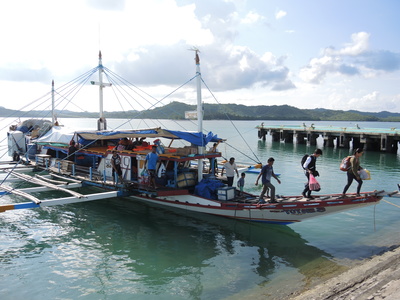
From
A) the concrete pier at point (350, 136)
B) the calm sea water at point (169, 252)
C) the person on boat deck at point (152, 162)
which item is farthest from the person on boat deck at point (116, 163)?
the concrete pier at point (350, 136)

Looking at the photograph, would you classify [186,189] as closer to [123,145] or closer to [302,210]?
[123,145]

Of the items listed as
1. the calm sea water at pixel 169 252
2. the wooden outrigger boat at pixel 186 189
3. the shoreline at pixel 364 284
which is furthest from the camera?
the wooden outrigger boat at pixel 186 189

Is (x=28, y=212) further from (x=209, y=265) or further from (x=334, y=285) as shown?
(x=334, y=285)

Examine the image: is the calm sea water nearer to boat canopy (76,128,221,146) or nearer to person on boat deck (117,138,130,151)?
person on boat deck (117,138,130,151)

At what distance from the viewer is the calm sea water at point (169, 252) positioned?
29.8 feet

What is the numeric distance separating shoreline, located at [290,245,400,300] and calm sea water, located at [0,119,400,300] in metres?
0.70

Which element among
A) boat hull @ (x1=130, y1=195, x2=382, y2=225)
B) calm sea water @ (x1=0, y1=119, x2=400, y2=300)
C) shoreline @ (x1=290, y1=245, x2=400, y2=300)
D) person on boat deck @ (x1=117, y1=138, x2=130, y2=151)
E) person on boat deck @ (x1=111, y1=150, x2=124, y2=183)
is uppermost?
person on boat deck @ (x1=117, y1=138, x2=130, y2=151)

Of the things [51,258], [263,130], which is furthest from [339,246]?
[263,130]

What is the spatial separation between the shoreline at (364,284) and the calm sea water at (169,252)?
0.70 m

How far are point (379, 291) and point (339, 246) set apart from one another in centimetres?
460

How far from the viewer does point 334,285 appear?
27.5 ft

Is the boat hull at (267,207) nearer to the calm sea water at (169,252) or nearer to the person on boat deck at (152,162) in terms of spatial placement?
the calm sea water at (169,252)

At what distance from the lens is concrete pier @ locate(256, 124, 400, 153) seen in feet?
139

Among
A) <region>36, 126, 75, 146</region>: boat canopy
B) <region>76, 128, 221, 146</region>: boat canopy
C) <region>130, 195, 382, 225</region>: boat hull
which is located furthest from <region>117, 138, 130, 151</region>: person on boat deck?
<region>36, 126, 75, 146</region>: boat canopy
